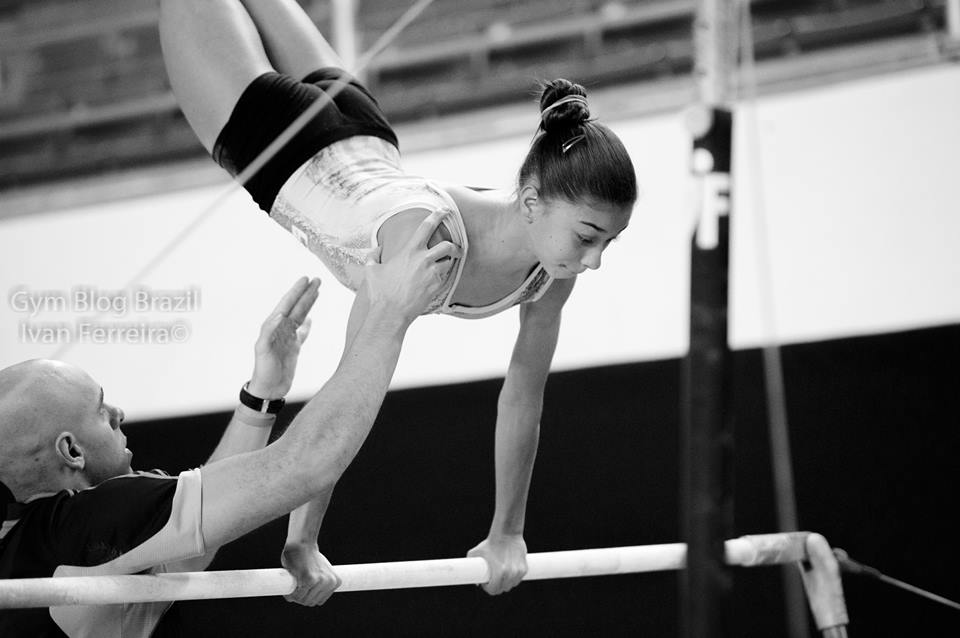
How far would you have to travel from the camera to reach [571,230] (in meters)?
1.59

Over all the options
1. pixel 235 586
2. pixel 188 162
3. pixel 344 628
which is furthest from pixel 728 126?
pixel 188 162

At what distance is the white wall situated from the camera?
2.68m

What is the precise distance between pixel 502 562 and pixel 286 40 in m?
1.00

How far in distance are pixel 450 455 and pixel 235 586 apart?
1511mm

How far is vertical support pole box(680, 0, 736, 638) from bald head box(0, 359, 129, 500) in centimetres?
80

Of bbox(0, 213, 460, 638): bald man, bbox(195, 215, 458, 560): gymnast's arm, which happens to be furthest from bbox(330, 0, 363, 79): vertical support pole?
bbox(195, 215, 458, 560): gymnast's arm

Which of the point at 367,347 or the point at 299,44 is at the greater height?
the point at 299,44

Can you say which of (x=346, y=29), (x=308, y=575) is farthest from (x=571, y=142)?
(x=346, y=29)

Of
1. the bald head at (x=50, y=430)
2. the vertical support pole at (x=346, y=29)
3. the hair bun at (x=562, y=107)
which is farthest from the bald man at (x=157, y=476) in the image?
the vertical support pole at (x=346, y=29)

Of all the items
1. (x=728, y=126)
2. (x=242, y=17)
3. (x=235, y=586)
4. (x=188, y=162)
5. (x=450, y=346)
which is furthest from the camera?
(x=188, y=162)

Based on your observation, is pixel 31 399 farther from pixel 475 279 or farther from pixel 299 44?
pixel 299 44

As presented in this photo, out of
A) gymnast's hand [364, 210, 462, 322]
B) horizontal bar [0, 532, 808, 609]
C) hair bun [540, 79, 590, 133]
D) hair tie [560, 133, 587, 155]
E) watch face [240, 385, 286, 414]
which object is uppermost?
hair bun [540, 79, 590, 133]

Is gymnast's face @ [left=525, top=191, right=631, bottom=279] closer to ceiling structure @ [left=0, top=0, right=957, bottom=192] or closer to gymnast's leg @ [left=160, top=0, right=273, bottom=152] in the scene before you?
gymnast's leg @ [left=160, top=0, right=273, bottom=152]

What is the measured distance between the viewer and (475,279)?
1761 millimetres
